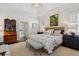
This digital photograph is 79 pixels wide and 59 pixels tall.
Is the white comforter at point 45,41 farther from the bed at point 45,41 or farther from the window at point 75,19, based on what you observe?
the window at point 75,19

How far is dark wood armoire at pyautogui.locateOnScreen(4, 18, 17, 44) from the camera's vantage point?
1447 millimetres

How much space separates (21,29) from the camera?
5.02ft

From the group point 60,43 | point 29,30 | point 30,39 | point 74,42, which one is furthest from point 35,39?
point 74,42

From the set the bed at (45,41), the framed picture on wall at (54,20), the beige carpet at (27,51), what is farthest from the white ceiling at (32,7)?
the beige carpet at (27,51)

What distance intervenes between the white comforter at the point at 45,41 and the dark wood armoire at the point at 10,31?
11.4 inches

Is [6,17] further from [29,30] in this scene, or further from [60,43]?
[60,43]

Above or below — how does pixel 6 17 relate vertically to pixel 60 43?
above

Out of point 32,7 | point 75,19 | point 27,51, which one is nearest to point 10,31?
point 27,51

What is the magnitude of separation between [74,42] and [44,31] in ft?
1.90

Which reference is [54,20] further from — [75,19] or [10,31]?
[10,31]

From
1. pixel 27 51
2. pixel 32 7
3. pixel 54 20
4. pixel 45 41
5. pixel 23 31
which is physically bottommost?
pixel 27 51

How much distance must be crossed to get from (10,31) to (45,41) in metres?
0.65

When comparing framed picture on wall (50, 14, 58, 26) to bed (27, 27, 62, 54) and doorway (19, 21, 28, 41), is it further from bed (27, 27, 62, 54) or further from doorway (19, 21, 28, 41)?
doorway (19, 21, 28, 41)

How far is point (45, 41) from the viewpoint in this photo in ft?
4.98
